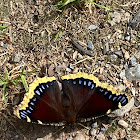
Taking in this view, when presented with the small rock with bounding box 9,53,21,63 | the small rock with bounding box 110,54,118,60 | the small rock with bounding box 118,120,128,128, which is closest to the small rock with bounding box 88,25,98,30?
the small rock with bounding box 110,54,118,60

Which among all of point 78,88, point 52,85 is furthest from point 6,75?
point 78,88

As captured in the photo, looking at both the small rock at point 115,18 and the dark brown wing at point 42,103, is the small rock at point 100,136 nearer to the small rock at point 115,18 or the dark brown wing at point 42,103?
the dark brown wing at point 42,103

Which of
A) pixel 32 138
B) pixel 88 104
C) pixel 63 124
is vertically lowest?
pixel 32 138

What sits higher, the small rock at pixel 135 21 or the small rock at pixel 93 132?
the small rock at pixel 135 21

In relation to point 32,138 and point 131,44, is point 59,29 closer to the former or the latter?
point 131,44

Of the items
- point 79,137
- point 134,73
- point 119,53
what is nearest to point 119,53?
point 119,53

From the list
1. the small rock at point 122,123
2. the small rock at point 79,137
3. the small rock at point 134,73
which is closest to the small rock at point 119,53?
the small rock at point 134,73
